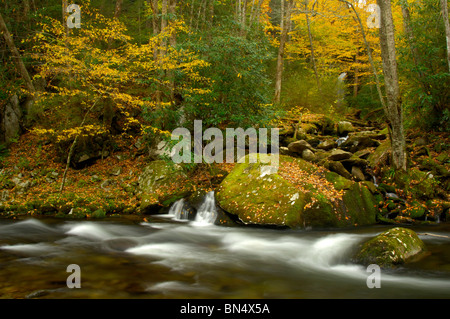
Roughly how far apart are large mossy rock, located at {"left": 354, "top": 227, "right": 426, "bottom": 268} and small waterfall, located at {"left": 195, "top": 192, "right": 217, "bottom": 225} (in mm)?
4248

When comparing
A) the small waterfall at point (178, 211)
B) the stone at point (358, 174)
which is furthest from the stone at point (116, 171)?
the stone at point (358, 174)

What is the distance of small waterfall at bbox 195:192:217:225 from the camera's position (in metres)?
8.41

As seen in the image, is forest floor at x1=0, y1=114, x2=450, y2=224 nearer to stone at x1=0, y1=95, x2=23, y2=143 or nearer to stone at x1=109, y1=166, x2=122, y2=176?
stone at x1=109, y1=166, x2=122, y2=176

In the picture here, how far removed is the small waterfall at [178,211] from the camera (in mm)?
8977

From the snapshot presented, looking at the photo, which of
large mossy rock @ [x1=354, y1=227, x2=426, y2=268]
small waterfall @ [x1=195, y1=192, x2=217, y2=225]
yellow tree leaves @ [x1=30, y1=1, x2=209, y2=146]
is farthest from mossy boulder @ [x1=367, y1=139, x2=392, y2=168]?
yellow tree leaves @ [x1=30, y1=1, x2=209, y2=146]

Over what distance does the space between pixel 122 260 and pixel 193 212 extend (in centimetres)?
378

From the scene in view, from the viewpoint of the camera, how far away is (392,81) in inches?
338

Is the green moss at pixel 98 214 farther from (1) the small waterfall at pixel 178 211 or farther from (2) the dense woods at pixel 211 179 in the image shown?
(1) the small waterfall at pixel 178 211

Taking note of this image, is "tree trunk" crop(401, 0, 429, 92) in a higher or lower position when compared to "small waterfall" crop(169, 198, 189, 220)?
higher

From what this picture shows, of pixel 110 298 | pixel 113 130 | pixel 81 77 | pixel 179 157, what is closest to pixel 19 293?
pixel 110 298

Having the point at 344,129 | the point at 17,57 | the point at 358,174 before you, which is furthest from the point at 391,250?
the point at 17,57

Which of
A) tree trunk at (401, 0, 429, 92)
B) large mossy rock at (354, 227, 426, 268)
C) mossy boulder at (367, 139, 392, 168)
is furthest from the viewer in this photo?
tree trunk at (401, 0, 429, 92)

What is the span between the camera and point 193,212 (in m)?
8.88
